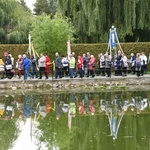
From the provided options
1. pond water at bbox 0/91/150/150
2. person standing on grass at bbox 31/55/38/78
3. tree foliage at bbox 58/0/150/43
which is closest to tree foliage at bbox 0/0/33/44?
tree foliage at bbox 58/0/150/43

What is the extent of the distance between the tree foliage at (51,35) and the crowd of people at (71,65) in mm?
1308

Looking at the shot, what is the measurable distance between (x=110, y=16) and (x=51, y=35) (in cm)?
474

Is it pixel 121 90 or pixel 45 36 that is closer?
pixel 121 90

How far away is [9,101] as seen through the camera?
2336cm

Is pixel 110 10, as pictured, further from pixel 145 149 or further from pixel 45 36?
pixel 145 149

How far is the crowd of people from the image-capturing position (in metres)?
29.5

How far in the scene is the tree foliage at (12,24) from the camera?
4241 cm

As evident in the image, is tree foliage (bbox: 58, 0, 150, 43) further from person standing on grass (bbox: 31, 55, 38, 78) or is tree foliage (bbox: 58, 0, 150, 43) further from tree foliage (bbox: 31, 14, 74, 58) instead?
person standing on grass (bbox: 31, 55, 38, 78)

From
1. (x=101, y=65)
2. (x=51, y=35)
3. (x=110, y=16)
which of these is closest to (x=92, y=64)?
(x=101, y=65)

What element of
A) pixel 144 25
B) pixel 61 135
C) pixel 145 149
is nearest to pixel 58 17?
pixel 144 25

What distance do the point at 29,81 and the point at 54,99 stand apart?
519cm

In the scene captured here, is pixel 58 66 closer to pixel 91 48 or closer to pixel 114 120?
pixel 91 48

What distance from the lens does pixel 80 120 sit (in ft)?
56.7

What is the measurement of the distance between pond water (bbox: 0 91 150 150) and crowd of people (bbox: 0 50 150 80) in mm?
3986
